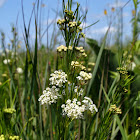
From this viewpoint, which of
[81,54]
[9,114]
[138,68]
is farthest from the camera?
[138,68]

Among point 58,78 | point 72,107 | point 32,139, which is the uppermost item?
point 58,78

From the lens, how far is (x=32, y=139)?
1341 mm

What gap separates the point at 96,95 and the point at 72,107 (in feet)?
4.36

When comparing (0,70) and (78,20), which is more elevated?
(78,20)

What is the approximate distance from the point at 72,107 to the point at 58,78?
0.13 m

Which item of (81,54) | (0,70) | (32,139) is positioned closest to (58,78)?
(81,54)

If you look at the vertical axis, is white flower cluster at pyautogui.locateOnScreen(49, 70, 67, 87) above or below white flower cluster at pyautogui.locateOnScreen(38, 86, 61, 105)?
above

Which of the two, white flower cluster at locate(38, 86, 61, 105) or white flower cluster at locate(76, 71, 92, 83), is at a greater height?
white flower cluster at locate(76, 71, 92, 83)

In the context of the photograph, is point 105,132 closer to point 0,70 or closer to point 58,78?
point 58,78

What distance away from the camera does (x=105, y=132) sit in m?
0.88

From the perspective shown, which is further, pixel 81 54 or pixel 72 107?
pixel 81 54

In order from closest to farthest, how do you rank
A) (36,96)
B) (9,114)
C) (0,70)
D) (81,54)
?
1. (81,54)
2. (9,114)
3. (36,96)
4. (0,70)

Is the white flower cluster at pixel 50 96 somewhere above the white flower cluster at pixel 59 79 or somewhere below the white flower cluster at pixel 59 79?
below

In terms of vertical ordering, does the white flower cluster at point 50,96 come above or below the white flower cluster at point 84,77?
below
